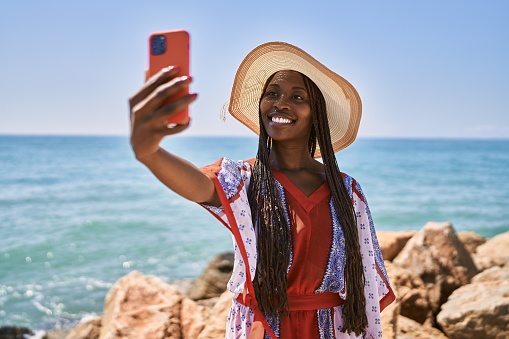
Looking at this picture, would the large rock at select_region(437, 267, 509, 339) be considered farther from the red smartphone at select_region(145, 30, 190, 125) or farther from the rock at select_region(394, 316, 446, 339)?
the red smartphone at select_region(145, 30, 190, 125)

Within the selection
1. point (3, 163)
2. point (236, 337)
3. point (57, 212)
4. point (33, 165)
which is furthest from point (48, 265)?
point (3, 163)

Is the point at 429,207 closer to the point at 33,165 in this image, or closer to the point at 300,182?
the point at 300,182

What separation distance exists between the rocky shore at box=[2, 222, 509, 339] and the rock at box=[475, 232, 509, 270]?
968 mm

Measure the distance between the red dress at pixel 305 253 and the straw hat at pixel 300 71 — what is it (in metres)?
0.45

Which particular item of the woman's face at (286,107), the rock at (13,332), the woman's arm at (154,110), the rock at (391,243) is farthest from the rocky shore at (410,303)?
the rock at (13,332)

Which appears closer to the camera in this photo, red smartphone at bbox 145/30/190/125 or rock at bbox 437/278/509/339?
red smartphone at bbox 145/30/190/125

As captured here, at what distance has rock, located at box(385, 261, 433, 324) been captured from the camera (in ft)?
14.5

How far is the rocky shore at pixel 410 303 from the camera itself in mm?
3855

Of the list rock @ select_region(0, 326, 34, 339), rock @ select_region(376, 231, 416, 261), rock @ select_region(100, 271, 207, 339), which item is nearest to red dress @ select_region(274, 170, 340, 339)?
rock @ select_region(100, 271, 207, 339)

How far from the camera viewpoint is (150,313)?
395 cm

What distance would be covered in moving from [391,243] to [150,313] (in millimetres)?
2646

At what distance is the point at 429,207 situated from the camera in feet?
74.5

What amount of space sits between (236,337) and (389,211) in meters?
19.0

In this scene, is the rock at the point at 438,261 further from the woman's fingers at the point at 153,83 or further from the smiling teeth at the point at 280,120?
the woman's fingers at the point at 153,83
